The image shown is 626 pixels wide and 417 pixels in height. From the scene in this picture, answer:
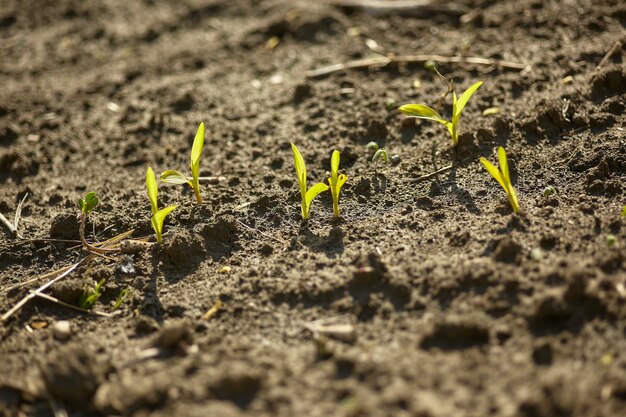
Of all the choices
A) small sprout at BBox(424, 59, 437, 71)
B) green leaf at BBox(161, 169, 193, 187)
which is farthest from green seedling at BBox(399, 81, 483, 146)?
green leaf at BBox(161, 169, 193, 187)

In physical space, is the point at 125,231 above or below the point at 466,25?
below

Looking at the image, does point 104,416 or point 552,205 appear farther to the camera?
point 552,205

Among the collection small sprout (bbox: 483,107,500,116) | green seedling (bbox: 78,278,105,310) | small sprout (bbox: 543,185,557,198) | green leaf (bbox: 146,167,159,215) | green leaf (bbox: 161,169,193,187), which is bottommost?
green seedling (bbox: 78,278,105,310)

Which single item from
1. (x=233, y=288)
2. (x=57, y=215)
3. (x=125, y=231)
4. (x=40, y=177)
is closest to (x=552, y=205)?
(x=233, y=288)

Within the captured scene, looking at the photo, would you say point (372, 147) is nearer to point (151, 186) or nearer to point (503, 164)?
point (503, 164)

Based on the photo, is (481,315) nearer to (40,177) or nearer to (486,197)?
(486,197)

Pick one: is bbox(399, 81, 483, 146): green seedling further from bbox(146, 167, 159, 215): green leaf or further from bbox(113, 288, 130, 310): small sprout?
bbox(113, 288, 130, 310): small sprout

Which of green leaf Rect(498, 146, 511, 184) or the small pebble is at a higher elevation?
green leaf Rect(498, 146, 511, 184)
